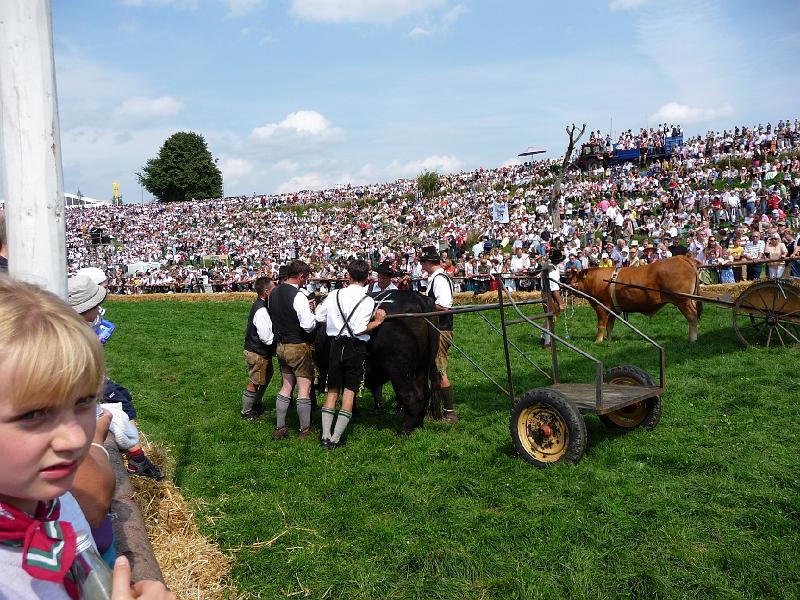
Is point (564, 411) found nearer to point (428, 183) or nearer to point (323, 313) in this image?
point (323, 313)

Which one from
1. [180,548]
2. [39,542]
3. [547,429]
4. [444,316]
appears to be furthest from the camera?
[444,316]

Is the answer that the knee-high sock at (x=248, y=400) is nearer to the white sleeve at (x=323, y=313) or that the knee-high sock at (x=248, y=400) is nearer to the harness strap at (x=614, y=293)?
the white sleeve at (x=323, y=313)

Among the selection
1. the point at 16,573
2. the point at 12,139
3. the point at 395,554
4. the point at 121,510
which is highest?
the point at 12,139

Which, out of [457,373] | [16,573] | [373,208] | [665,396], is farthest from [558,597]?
[373,208]

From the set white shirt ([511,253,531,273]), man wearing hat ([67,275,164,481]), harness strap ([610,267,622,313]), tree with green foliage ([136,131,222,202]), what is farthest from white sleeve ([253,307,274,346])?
tree with green foliage ([136,131,222,202])

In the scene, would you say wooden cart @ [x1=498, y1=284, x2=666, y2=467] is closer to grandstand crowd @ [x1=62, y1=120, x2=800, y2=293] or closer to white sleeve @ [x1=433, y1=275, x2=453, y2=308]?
white sleeve @ [x1=433, y1=275, x2=453, y2=308]

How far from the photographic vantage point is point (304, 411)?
7.44m

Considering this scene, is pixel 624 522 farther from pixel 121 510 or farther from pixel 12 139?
pixel 12 139

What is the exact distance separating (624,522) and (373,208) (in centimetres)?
3965

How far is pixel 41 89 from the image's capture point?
2.56 metres

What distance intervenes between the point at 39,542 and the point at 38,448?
18 centimetres

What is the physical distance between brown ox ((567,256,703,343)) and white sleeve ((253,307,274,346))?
20.4ft

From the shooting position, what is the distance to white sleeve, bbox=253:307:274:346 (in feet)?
25.9

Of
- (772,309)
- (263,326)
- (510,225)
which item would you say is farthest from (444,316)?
(510,225)
